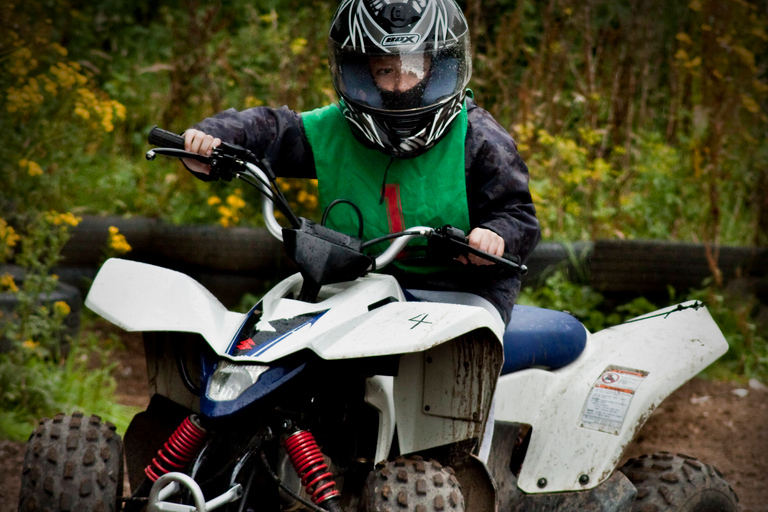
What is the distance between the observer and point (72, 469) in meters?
2.39

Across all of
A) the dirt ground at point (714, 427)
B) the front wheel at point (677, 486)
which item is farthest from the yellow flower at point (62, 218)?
the front wheel at point (677, 486)

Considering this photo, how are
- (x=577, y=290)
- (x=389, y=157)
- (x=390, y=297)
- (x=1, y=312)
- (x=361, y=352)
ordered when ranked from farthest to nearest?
(x=577, y=290)
(x=1, y=312)
(x=389, y=157)
(x=390, y=297)
(x=361, y=352)

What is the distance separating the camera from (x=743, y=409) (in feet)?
16.2

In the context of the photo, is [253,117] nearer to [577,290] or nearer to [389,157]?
[389,157]

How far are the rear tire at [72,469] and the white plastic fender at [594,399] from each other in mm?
1237

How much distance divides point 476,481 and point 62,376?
96.4 inches

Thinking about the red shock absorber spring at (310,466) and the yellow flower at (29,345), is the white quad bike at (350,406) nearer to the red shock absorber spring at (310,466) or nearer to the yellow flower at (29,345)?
the red shock absorber spring at (310,466)

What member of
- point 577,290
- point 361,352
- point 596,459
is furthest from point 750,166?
point 361,352

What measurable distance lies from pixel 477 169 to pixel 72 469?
150 cm

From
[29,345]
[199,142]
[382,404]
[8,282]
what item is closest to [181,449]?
[382,404]

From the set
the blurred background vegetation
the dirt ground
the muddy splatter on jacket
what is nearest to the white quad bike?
the muddy splatter on jacket

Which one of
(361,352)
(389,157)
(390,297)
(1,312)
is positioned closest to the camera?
(361,352)

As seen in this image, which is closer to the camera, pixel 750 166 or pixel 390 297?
pixel 390 297

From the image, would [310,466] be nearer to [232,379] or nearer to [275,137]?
[232,379]
